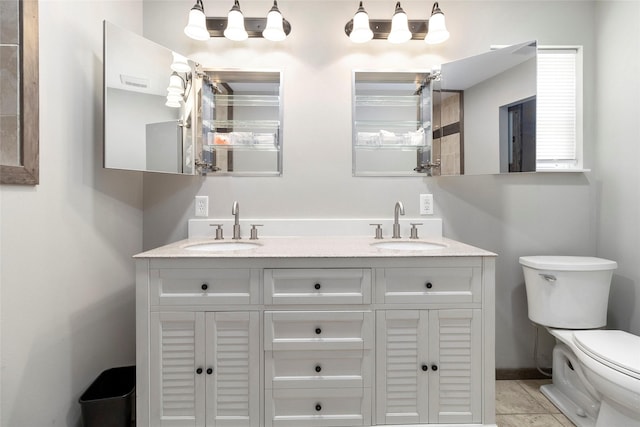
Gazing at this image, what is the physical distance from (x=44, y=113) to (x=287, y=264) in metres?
1.14

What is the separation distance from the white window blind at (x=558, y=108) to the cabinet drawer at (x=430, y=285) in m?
1.10

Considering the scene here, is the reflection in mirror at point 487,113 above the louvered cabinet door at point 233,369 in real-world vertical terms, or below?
above

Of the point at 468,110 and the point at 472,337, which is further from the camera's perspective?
the point at 468,110

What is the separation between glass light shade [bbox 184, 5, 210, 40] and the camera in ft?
5.45

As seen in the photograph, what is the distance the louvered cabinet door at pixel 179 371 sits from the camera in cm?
127

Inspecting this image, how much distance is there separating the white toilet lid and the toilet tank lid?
0.31 metres

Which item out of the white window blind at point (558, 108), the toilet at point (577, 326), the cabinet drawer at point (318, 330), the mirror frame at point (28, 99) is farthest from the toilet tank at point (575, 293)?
the mirror frame at point (28, 99)

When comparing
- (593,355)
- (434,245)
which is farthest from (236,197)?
(593,355)

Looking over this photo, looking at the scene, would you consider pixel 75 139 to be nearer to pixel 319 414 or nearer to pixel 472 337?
pixel 319 414

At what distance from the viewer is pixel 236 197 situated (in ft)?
6.06

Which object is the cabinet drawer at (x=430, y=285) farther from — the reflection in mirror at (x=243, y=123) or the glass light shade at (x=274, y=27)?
the glass light shade at (x=274, y=27)

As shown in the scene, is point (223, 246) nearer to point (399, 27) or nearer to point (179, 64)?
point (179, 64)

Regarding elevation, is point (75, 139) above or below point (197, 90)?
below

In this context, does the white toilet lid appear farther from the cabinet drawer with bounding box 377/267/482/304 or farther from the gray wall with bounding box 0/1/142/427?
the gray wall with bounding box 0/1/142/427
